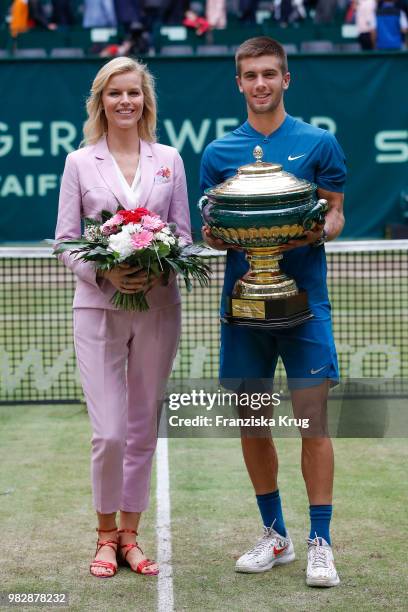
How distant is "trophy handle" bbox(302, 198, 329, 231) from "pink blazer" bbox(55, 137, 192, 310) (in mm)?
536

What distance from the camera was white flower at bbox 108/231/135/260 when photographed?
12.8 feet

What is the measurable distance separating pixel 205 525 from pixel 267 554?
612 millimetres

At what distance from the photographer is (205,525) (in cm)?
488

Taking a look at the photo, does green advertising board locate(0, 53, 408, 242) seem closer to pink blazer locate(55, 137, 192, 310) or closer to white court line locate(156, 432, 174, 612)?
white court line locate(156, 432, 174, 612)

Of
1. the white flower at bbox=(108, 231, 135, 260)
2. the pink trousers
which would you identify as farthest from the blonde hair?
the pink trousers

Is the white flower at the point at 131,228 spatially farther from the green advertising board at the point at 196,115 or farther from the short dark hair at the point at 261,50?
the green advertising board at the point at 196,115

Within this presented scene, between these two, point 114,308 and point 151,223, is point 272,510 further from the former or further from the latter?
point 151,223

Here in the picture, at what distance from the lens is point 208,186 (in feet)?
13.9

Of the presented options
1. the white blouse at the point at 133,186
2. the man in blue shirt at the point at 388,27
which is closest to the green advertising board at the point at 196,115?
the man in blue shirt at the point at 388,27

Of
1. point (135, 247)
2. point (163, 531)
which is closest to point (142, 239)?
point (135, 247)

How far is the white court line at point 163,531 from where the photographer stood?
4000 mm

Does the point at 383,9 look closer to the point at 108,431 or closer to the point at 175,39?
the point at 175,39

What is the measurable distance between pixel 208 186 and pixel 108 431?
100cm

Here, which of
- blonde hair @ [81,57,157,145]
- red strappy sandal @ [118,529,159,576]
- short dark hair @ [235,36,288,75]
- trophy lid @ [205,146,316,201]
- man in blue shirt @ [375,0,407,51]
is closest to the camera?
trophy lid @ [205,146,316,201]
